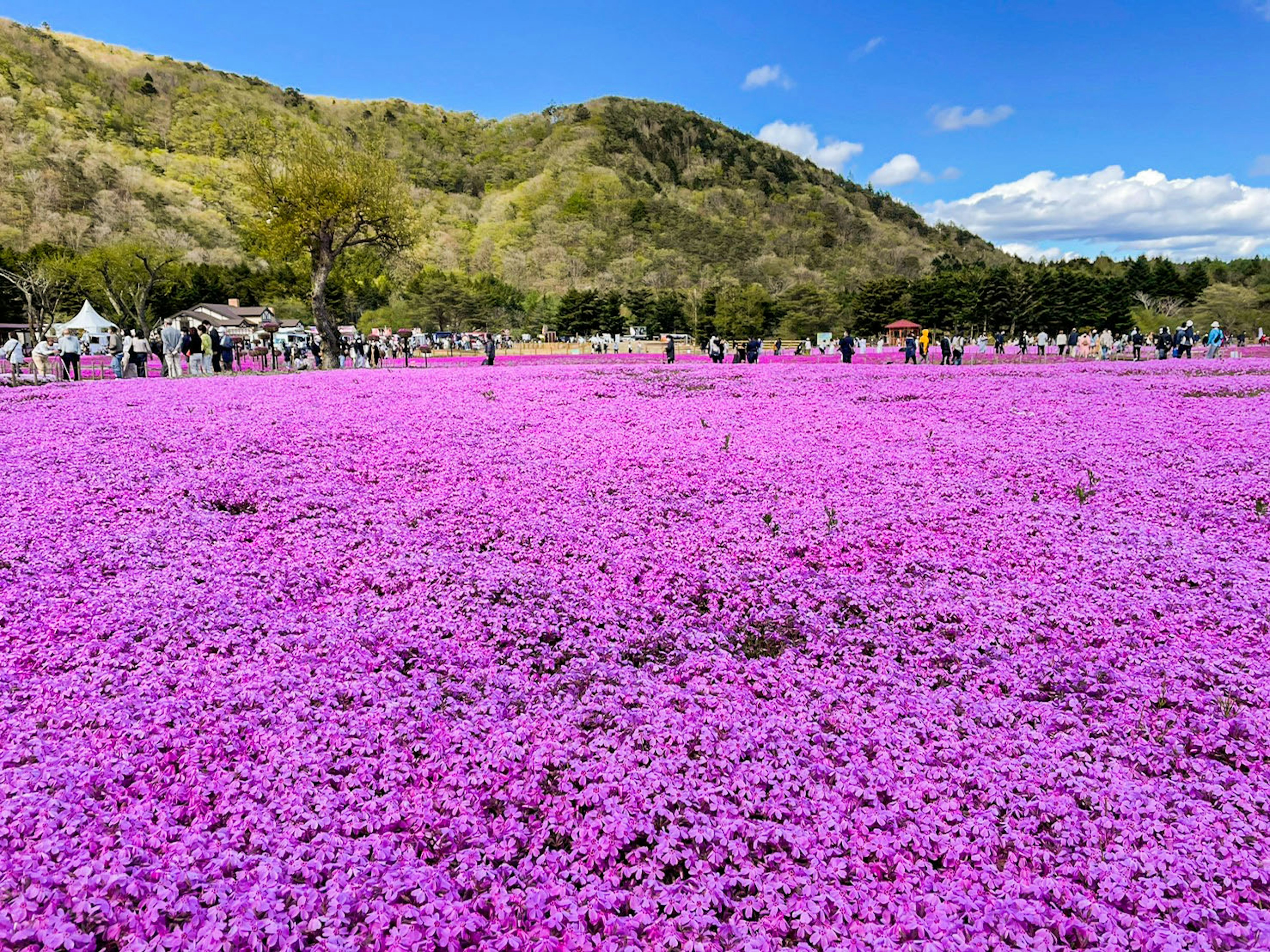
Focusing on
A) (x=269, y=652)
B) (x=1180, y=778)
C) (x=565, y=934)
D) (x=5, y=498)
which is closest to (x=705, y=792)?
(x=565, y=934)

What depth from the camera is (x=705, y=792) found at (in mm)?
4062

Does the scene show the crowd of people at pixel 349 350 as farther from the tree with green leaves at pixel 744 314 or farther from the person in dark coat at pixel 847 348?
the tree with green leaves at pixel 744 314

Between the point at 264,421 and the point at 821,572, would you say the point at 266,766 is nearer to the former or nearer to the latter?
the point at 821,572

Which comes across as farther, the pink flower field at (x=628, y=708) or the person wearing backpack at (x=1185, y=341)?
the person wearing backpack at (x=1185, y=341)

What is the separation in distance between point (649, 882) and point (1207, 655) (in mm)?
4897

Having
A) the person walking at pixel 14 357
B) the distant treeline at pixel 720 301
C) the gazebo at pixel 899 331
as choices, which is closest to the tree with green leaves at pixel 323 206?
the person walking at pixel 14 357

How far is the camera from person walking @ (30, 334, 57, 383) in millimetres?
25891

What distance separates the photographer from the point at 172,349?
94.0ft

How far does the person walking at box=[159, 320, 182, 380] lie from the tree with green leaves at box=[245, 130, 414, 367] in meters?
9.13

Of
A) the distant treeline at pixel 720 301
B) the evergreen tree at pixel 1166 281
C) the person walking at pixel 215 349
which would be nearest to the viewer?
the person walking at pixel 215 349

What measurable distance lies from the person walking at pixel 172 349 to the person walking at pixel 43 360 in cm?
347

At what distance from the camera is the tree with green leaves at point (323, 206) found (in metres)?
38.5

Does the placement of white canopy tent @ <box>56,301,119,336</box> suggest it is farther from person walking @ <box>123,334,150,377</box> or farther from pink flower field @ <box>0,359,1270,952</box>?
pink flower field @ <box>0,359,1270,952</box>

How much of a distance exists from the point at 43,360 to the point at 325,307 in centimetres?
1426
